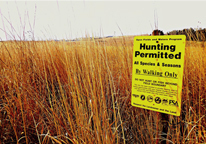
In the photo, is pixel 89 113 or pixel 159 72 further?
pixel 89 113

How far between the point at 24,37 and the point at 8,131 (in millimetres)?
1169

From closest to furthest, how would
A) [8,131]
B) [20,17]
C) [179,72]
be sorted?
[179,72]
[8,131]
[20,17]

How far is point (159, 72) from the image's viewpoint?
774mm

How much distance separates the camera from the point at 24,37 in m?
1.80

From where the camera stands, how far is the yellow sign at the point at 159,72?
28.7 inches

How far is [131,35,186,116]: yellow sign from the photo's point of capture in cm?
73

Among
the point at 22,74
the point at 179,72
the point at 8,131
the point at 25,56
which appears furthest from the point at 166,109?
the point at 25,56

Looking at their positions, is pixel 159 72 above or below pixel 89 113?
above

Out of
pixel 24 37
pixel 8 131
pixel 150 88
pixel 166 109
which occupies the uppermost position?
pixel 24 37

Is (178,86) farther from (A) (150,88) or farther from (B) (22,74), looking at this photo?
(B) (22,74)

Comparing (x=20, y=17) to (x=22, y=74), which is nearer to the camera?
(x=22, y=74)

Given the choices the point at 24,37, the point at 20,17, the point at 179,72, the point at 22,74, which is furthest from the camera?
the point at 24,37

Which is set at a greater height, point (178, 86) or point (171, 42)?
point (171, 42)

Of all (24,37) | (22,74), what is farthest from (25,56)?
(22,74)
